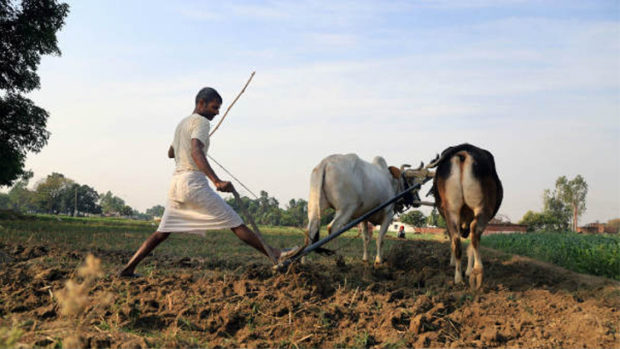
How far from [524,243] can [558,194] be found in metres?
58.7

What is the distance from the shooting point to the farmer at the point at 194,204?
5.52 metres

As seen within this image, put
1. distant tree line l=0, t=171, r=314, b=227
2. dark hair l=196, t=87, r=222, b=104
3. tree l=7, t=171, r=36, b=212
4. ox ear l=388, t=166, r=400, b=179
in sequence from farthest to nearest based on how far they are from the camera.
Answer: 1. tree l=7, t=171, r=36, b=212
2. distant tree line l=0, t=171, r=314, b=227
3. ox ear l=388, t=166, r=400, b=179
4. dark hair l=196, t=87, r=222, b=104

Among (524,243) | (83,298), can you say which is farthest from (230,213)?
(524,243)

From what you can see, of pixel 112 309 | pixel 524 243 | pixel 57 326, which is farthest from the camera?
pixel 524 243

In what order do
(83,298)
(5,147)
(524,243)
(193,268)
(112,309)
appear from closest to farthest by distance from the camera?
1. (83,298)
2. (112,309)
3. (193,268)
4. (524,243)
5. (5,147)

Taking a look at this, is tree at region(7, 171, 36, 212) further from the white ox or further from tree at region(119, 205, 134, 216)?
the white ox

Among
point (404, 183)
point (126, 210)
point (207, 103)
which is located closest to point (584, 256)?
point (404, 183)

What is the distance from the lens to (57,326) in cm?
379

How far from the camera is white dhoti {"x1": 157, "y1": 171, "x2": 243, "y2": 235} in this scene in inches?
218

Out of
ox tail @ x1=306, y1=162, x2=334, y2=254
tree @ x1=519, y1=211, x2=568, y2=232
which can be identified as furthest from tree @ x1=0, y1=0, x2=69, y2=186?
tree @ x1=519, y1=211, x2=568, y2=232

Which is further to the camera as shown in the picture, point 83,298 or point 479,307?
point 479,307

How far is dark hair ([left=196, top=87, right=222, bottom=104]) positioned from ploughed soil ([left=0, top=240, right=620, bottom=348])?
197 cm

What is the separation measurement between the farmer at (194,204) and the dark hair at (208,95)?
194mm

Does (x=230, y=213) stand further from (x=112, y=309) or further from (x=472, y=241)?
(x=472, y=241)
